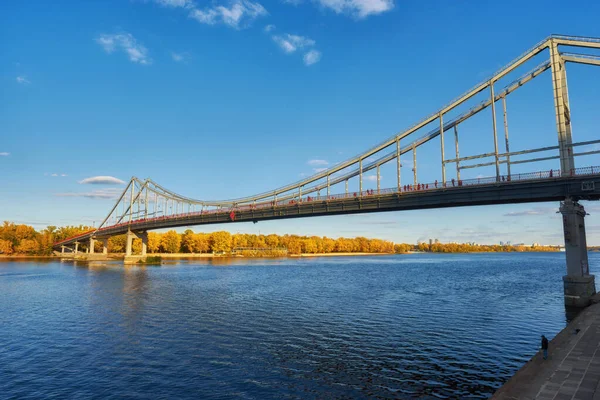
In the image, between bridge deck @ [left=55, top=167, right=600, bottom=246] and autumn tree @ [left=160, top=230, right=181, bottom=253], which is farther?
autumn tree @ [left=160, top=230, right=181, bottom=253]

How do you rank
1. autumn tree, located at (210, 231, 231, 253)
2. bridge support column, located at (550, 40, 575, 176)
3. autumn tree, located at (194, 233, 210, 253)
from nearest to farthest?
1. bridge support column, located at (550, 40, 575, 176)
2. autumn tree, located at (194, 233, 210, 253)
3. autumn tree, located at (210, 231, 231, 253)

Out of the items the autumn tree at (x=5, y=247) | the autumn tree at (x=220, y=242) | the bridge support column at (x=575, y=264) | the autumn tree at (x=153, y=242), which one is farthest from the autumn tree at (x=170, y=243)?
the bridge support column at (x=575, y=264)

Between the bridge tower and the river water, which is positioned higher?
the bridge tower

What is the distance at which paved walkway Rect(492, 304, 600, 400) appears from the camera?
474 inches

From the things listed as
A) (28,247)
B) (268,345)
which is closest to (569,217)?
(268,345)

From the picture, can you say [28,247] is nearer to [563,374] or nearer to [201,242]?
[201,242]

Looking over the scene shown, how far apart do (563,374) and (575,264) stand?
23.5 m

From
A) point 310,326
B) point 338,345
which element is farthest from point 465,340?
point 310,326

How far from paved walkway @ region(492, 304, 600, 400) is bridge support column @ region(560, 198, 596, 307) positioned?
15680 millimetres

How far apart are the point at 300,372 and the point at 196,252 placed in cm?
17510

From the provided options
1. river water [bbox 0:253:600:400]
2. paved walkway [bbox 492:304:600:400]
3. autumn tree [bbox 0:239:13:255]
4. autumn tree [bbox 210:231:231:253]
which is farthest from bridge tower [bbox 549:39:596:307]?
autumn tree [bbox 0:239:13:255]

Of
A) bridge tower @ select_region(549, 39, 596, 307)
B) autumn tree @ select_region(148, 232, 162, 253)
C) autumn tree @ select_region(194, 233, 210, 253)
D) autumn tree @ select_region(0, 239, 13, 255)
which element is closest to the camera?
bridge tower @ select_region(549, 39, 596, 307)

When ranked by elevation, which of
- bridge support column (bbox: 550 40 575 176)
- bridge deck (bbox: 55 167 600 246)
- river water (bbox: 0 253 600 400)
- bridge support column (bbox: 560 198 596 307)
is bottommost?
river water (bbox: 0 253 600 400)

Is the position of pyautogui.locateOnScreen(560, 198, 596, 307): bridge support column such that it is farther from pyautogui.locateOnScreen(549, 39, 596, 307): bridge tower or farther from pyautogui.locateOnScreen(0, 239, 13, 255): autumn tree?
pyautogui.locateOnScreen(0, 239, 13, 255): autumn tree
